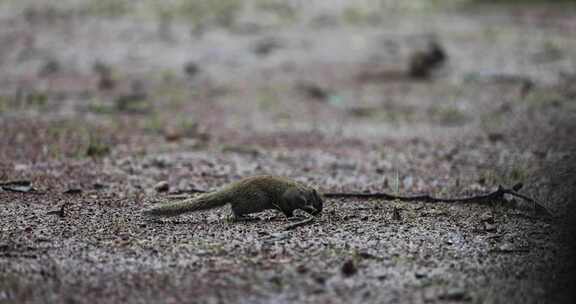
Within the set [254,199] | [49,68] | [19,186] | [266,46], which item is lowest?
[19,186]

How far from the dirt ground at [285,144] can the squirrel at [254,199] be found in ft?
0.32

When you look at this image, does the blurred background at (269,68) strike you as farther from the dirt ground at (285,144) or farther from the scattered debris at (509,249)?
the scattered debris at (509,249)

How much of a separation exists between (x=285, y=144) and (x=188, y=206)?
4112mm

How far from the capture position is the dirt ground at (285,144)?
3.83m

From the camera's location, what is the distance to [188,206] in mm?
4727

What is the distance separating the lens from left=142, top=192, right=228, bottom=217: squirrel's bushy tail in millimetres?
4723

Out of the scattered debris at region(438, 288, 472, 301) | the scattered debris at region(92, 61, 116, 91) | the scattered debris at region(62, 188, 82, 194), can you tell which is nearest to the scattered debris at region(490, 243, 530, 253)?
the scattered debris at region(438, 288, 472, 301)

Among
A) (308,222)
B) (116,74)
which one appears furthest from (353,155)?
(116,74)

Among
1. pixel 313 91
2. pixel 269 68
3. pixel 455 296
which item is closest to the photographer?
pixel 455 296

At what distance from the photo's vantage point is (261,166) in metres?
7.44

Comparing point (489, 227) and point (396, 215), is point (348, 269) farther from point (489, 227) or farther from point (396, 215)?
point (489, 227)

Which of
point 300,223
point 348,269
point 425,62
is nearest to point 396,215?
point 300,223

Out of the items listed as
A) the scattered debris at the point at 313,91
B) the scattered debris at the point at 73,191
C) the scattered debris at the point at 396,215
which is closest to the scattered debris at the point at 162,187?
the scattered debris at the point at 73,191

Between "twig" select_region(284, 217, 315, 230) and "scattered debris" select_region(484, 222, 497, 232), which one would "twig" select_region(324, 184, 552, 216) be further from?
"twig" select_region(284, 217, 315, 230)
